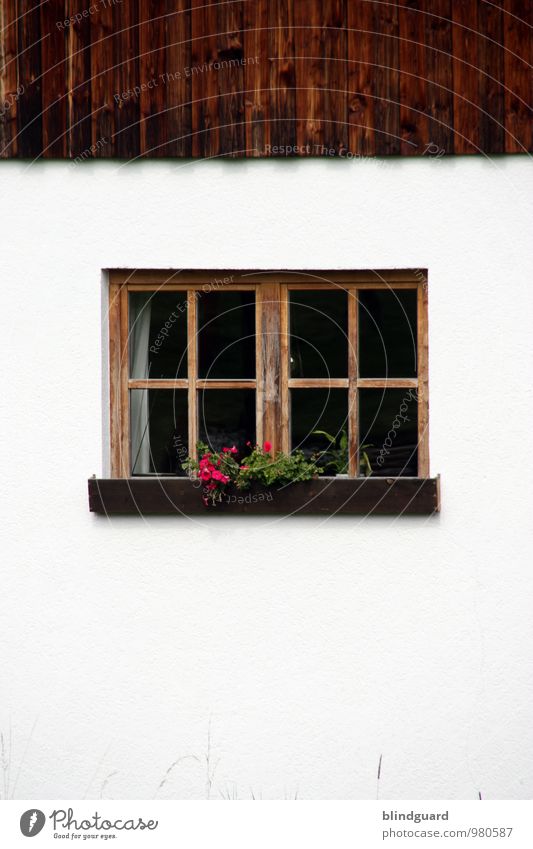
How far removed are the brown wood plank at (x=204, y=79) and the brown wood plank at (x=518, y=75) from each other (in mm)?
1321

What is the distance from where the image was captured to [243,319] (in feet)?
19.9

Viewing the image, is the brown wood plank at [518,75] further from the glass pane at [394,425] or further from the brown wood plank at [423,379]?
the glass pane at [394,425]

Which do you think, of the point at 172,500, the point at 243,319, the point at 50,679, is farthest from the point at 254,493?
the point at 50,679

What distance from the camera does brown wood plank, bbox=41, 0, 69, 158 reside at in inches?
235

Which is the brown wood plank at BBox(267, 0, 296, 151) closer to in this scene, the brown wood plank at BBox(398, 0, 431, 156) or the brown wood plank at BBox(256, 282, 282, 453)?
the brown wood plank at BBox(398, 0, 431, 156)

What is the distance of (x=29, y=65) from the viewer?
19.6 feet

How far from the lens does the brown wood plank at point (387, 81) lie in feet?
19.2

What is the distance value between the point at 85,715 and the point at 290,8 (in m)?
3.36

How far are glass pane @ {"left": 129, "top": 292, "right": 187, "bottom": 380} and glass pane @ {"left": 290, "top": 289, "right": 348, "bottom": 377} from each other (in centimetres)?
52

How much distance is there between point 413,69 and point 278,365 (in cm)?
148

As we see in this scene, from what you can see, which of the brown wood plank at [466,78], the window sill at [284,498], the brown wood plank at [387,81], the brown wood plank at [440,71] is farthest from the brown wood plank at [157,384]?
the brown wood plank at [466,78]

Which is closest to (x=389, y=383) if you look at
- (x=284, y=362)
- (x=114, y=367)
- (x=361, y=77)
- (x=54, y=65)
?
(x=284, y=362)

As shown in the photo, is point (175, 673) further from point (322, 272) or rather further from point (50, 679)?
point (322, 272)

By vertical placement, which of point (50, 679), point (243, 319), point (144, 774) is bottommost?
point (144, 774)
